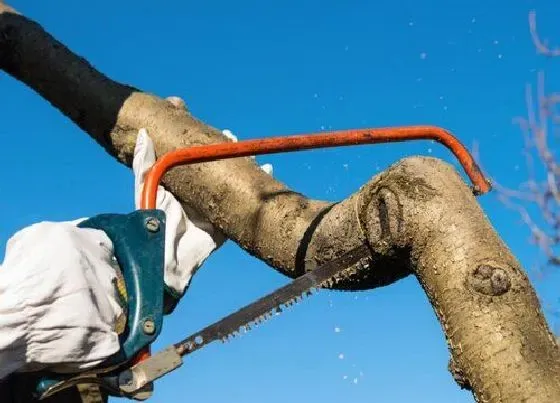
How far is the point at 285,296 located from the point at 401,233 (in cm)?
26

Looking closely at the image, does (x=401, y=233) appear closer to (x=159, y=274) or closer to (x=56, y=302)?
(x=159, y=274)

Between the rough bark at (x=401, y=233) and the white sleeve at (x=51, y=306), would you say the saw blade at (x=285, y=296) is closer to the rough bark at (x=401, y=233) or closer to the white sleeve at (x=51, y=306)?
the rough bark at (x=401, y=233)

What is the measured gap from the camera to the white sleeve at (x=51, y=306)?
4.12 feet

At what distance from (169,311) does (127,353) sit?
32cm

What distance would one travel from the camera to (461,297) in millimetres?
1318

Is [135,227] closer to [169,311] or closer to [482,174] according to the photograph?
[169,311]

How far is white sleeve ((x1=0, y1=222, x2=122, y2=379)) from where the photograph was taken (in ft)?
4.12

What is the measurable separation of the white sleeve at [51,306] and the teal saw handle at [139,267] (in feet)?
0.19

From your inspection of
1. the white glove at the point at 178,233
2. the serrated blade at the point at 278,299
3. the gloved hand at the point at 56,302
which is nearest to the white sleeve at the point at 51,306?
the gloved hand at the point at 56,302

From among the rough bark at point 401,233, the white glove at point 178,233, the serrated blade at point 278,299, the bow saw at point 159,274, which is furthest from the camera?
the white glove at point 178,233

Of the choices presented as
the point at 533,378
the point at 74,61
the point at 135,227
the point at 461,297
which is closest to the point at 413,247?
the point at 461,297

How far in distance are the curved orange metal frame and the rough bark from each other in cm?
12

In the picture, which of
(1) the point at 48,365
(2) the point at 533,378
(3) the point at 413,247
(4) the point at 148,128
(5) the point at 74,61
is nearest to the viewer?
(2) the point at 533,378

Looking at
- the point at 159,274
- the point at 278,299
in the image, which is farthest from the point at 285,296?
the point at 159,274
